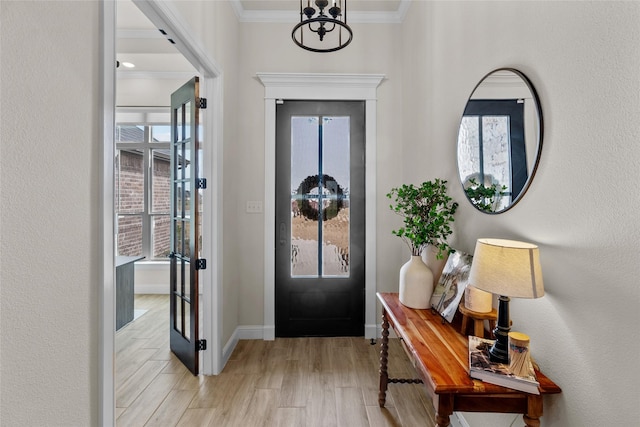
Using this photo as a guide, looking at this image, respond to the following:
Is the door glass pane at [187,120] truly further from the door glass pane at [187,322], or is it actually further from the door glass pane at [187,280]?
the door glass pane at [187,322]

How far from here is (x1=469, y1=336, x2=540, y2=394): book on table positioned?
107 cm

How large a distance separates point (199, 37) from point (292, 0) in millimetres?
1170

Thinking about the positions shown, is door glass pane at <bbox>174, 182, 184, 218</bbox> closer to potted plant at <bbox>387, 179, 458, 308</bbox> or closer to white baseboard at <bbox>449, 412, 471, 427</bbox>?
potted plant at <bbox>387, 179, 458, 308</bbox>

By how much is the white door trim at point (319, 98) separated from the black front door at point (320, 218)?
0.06m

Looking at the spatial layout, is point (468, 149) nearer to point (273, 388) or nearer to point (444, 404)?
point (444, 404)

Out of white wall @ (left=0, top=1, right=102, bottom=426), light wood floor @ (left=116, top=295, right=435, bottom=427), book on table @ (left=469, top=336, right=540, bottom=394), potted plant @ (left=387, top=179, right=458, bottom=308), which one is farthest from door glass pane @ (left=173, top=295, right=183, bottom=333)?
book on table @ (left=469, top=336, right=540, bottom=394)

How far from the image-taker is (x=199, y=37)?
2.05 meters

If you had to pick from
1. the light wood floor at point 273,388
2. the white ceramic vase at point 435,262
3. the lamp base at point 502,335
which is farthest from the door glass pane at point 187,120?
the lamp base at point 502,335

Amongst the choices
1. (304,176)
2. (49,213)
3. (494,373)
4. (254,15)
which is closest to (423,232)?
(494,373)

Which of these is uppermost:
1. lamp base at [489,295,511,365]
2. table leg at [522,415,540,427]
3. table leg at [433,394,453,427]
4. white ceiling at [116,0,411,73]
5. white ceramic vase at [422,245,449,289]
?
white ceiling at [116,0,411,73]

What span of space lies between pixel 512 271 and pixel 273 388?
6.10 feet

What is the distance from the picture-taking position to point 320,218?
119 inches

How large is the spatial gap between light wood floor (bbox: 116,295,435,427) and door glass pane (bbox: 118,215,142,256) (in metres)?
1.85

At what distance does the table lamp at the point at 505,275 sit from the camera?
1.05 metres
